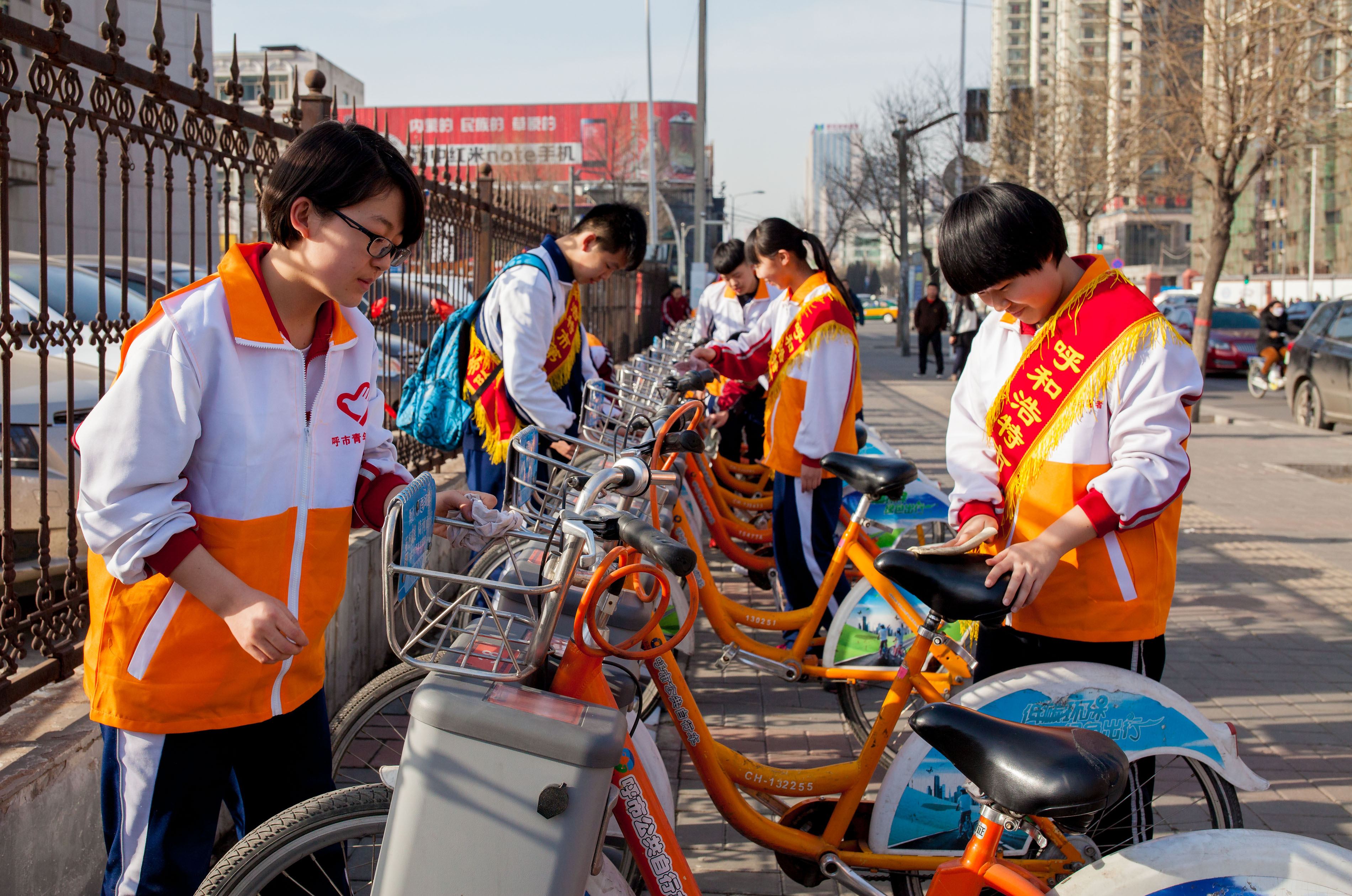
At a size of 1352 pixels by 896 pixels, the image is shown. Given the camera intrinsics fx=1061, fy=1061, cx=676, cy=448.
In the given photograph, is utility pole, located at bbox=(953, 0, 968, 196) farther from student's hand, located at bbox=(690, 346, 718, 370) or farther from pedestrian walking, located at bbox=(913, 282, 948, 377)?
student's hand, located at bbox=(690, 346, 718, 370)

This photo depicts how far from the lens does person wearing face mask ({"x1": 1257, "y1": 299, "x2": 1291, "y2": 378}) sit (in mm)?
17203

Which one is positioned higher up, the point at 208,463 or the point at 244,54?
the point at 244,54

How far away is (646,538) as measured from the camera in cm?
176

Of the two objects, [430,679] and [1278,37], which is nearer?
[430,679]

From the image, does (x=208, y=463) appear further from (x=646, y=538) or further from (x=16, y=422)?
(x=16, y=422)

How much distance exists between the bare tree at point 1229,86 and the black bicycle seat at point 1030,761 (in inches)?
396

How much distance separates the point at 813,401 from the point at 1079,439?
226cm

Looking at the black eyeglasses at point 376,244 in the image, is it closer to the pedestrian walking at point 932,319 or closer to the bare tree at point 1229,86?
the bare tree at point 1229,86

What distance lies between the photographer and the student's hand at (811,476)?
4.65 metres

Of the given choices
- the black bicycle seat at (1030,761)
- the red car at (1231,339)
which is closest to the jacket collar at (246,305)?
the black bicycle seat at (1030,761)

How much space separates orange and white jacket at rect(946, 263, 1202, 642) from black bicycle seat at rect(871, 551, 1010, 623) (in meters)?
0.15

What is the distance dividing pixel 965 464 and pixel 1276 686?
2.93 meters

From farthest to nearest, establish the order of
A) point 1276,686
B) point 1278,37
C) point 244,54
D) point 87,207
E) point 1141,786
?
point 244,54, point 87,207, point 1278,37, point 1276,686, point 1141,786

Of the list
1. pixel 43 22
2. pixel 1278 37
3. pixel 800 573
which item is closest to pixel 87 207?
pixel 43 22
